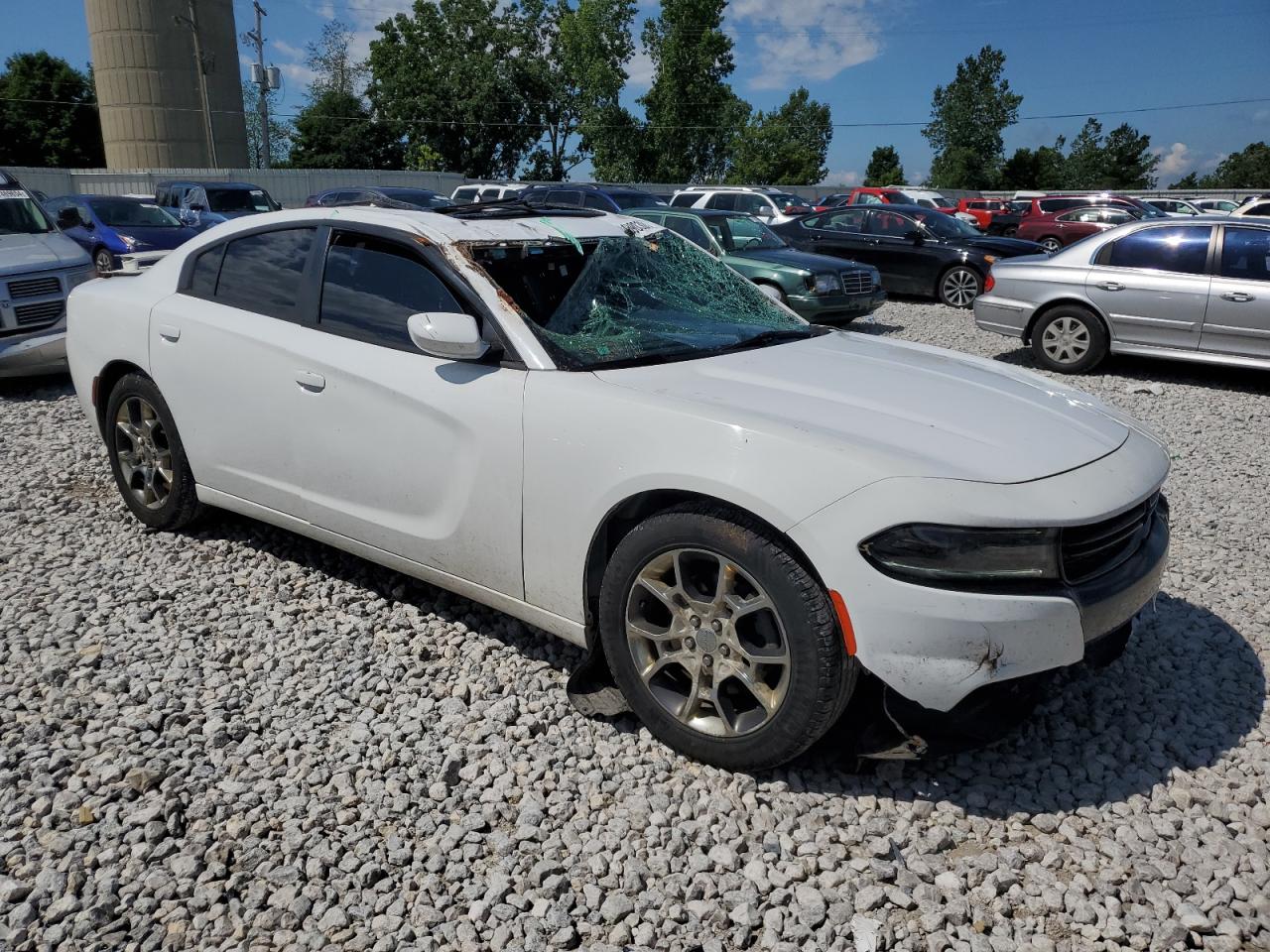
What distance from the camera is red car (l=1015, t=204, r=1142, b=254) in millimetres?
21641

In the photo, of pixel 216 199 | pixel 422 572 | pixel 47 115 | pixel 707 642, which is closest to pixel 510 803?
pixel 707 642

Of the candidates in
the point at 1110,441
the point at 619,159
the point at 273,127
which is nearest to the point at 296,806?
the point at 1110,441

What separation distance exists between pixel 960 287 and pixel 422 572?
12.2 m

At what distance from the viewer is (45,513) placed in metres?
5.04

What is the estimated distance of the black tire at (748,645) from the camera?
2.54m

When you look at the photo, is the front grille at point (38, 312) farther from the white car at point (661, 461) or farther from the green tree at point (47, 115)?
the green tree at point (47, 115)

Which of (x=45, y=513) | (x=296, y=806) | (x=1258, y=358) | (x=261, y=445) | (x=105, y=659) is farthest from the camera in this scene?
(x=1258, y=358)

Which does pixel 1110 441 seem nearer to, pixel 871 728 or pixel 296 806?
pixel 871 728

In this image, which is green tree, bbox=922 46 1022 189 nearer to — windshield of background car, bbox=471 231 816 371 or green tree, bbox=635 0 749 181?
green tree, bbox=635 0 749 181

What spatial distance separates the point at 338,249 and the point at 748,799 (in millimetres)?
2579

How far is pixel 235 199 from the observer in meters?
18.4

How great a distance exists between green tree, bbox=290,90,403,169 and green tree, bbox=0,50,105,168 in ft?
41.5

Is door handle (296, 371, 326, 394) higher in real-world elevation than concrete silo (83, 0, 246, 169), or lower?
lower

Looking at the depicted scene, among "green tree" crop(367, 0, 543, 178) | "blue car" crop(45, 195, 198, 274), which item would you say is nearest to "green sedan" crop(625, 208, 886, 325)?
"blue car" crop(45, 195, 198, 274)
